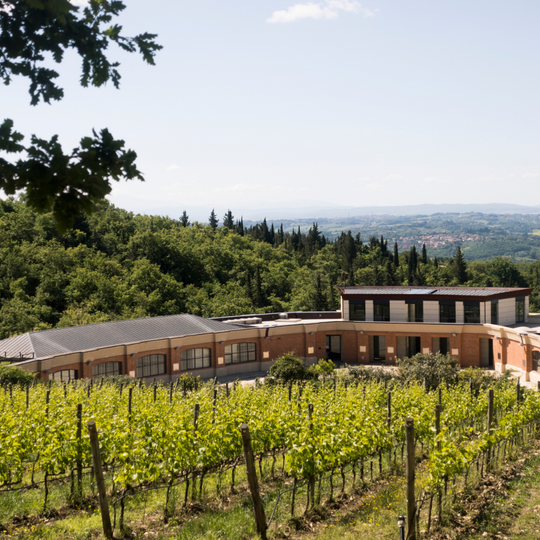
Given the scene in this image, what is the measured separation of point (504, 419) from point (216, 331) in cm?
2651

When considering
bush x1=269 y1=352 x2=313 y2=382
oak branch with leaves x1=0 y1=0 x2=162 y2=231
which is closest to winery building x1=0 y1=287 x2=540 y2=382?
bush x1=269 y1=352 x2=313 y2=382

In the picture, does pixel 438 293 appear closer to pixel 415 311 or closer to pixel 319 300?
pixel 415 311

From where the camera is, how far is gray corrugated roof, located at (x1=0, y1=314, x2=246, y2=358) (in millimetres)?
31797

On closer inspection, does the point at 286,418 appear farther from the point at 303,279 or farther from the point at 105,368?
the point at 303,279

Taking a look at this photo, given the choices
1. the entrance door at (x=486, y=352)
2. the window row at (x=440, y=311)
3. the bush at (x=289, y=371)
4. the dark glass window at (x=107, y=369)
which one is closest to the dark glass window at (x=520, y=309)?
the window row at (x=440, y=311)

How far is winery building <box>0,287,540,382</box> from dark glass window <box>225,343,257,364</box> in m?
0.08

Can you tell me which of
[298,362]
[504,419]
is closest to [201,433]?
[504,419]

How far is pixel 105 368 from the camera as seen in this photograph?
3378cm

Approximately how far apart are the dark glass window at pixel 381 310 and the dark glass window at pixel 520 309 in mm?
10525

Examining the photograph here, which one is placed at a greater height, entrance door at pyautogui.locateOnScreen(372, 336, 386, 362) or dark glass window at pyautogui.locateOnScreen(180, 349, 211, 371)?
dark glass window at pyautogui.locateOnScreen(180, 349, 211, 371)

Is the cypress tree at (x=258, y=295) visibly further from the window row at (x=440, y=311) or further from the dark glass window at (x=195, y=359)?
the dark glass window at (x=195, y=359)

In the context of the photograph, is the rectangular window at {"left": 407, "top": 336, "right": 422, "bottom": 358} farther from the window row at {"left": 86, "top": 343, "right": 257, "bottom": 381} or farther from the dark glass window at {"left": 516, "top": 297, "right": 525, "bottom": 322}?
the window row at {"left": 86, "top": 343, "right": 257, "bottom": 381}

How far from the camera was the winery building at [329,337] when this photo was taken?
3438 centimetres

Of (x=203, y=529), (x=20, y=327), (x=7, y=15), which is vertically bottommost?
(x=20, y=327)
